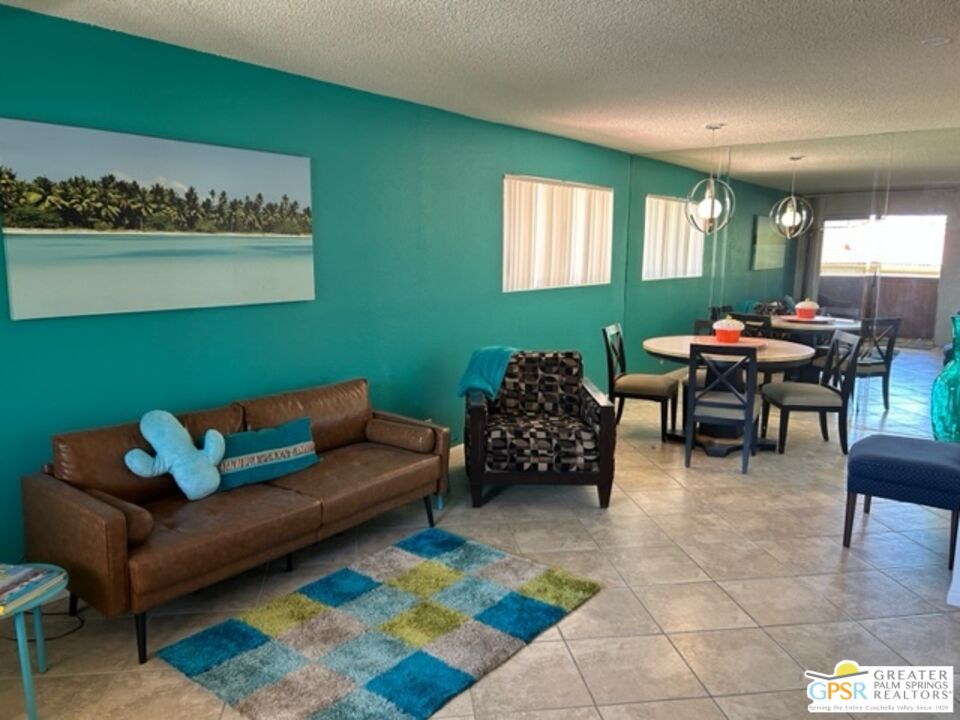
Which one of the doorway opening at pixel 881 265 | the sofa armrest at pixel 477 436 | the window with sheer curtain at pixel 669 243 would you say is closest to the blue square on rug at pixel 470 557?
the sofa armrest at pixel 477 436

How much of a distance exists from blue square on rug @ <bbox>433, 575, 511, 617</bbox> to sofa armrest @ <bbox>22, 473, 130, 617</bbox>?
1.23m

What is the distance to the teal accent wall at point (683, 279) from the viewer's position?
694cm

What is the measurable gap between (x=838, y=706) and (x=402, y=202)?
351 cm

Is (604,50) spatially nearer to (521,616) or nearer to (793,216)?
(521,616)

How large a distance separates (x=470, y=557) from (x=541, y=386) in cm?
145

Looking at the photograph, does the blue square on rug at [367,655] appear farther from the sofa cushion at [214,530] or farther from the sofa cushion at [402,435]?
the sofa cushion at [402,435]

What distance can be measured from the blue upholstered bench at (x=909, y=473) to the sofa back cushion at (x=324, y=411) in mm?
2576

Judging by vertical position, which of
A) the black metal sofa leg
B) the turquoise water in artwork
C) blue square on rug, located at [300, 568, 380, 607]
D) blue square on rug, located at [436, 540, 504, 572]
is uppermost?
the turquoise water in artwork

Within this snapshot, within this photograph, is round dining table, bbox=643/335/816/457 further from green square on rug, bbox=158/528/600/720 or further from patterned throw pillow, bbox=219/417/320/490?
patterned throw pillow, bbox=219/417/320/490

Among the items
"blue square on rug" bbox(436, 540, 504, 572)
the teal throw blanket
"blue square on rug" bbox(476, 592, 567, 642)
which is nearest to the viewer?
"blue square on rug" bbox(476, 592, 567, 642)

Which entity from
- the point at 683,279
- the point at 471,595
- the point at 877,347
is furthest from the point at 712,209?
the point at 471,595

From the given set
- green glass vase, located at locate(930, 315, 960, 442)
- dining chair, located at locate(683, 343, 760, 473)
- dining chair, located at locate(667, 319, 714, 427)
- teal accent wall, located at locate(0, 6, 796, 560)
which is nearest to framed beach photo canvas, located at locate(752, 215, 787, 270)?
dining chair, located at locate(667, 319, 714, 427)

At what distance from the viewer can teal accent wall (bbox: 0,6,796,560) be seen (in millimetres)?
2768

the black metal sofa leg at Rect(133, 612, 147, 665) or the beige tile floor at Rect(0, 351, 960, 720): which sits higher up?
the black metal sofa leg at Rect(133, 612, 147, 665)
